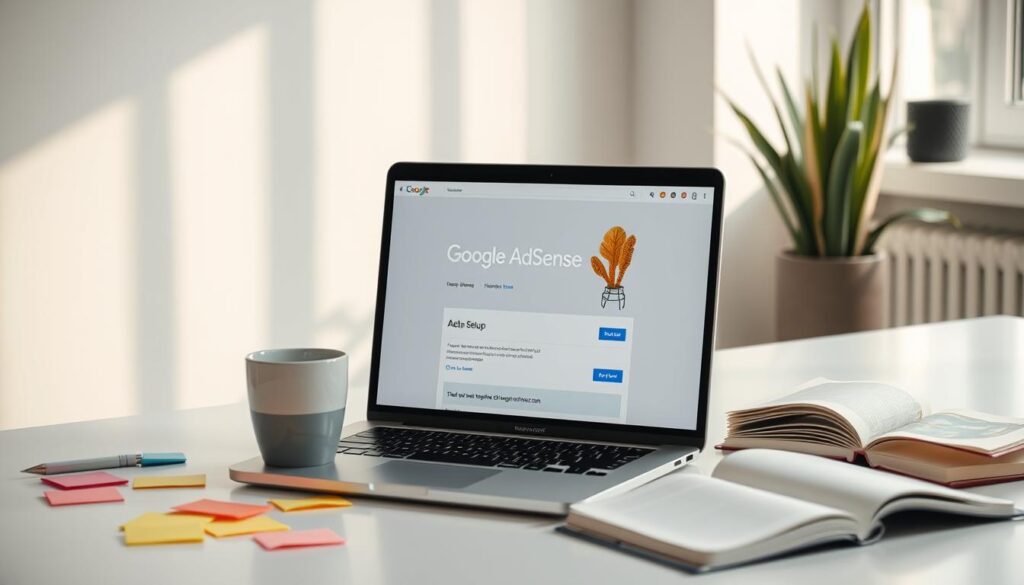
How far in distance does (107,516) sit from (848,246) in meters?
2.53

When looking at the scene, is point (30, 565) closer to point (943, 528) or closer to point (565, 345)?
point (565, 345)

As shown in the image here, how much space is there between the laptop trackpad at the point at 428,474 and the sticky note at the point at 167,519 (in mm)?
154

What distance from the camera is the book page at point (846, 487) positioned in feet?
3.02

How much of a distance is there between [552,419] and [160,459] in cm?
39

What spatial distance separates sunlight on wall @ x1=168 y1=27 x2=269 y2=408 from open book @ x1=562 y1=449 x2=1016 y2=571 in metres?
2.25

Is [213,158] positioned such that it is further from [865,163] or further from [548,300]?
[548,300]

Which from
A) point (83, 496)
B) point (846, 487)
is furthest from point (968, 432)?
point (83, 496)

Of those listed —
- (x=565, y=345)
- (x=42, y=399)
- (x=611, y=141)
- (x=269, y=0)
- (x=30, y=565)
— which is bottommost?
(x=42, y=399)

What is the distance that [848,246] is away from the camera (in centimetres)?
319

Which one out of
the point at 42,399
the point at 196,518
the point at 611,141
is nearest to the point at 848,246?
the point at 611,141

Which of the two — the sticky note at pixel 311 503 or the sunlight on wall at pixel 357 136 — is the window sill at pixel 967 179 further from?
the sticky note at pixel 311 503

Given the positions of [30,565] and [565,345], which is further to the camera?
[565,345]

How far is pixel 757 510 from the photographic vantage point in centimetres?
91

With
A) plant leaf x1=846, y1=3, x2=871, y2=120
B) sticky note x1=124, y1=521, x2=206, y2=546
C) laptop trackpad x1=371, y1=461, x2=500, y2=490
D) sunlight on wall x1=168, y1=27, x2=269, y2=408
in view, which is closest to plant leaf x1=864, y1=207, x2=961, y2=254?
plant leaf x1=846, y1=3, x2=871, y2=120
